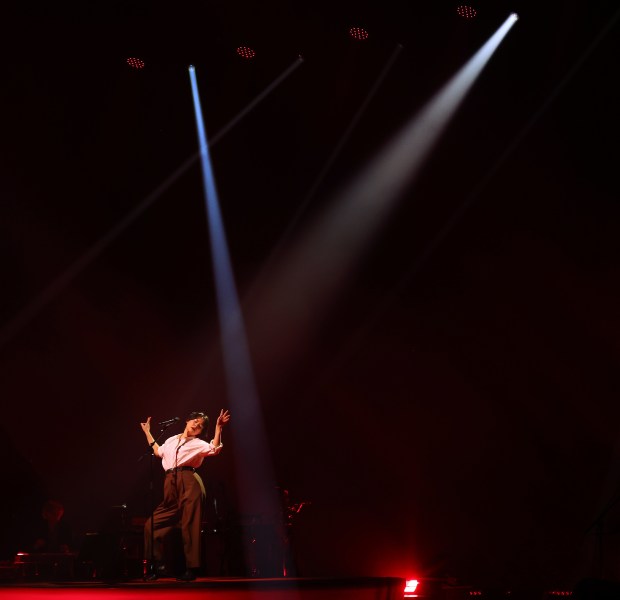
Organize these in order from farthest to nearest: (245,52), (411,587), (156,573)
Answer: (245,52) < (411,587) < (156,573)

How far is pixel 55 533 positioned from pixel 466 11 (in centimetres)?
634

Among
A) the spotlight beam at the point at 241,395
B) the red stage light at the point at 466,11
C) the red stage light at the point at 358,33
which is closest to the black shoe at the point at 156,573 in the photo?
the spotlight beam at the point at 241,395

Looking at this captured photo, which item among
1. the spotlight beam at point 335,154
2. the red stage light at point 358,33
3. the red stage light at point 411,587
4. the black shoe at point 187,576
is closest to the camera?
the black shoe at point 187,576

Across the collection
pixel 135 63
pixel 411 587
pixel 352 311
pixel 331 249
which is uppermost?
pixel 135 63

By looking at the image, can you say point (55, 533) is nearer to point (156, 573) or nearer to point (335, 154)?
point (156, 573)

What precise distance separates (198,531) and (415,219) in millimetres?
4264

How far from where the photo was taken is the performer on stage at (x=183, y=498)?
5.83m

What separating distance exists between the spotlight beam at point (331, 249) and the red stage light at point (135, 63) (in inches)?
103

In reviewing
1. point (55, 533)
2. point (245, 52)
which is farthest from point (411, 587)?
point (245, 52)

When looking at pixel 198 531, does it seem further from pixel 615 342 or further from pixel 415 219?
pixel 615 342

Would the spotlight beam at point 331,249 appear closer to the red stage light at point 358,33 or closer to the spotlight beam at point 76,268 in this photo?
the red stage light at point 358,33

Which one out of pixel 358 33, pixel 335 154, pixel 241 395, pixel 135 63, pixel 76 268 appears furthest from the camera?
pixel 241 395

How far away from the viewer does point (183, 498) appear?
588cm

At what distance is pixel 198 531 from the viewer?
5848 millimetres
